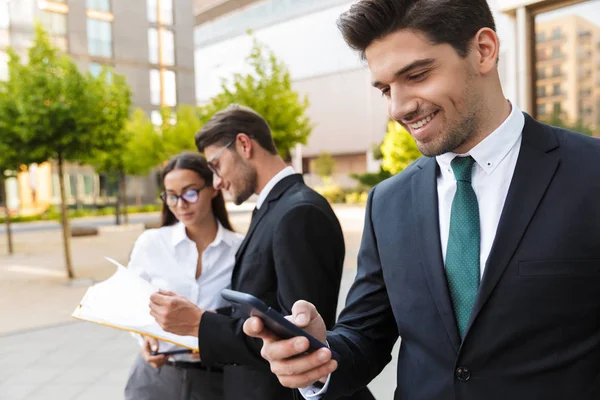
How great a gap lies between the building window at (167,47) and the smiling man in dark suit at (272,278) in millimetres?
40717

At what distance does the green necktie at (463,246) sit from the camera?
139 cm

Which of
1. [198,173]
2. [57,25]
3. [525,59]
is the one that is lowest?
[198,173]

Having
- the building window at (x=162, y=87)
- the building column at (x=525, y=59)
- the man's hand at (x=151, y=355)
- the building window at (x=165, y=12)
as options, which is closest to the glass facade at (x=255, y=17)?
the building window at (x=165, y=12)

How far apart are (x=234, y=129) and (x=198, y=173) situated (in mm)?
497

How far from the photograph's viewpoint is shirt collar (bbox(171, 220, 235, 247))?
287cm

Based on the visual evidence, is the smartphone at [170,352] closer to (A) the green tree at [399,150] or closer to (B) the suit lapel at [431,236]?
(B) the suit lapel at [431,236]

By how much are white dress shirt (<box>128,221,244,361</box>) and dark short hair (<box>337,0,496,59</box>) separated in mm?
1549

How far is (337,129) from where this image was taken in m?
47.5

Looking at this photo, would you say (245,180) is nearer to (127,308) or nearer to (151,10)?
(127,308)

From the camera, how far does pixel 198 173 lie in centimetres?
298

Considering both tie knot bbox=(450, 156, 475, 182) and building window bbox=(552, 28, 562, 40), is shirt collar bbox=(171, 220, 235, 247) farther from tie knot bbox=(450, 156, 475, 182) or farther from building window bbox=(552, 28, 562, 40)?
building window bbox=(552, 28, 562, 40)

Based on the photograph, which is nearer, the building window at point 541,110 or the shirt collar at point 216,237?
the shirt collar at point 216,237

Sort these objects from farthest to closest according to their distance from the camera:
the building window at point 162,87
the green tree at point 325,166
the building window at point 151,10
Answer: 1. the green tree at point 325,166
2. the building window at point 162,87
3. the building window at point 151,10

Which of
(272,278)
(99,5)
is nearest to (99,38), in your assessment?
(99,5)
